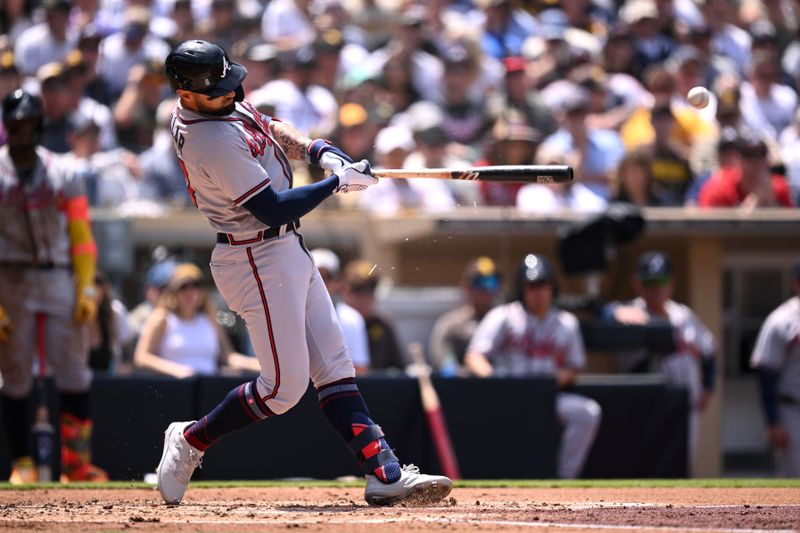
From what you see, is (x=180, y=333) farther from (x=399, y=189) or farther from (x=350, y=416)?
(x=350, y=416)

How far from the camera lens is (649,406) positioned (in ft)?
31.4

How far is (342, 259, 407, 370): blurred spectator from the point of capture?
9.58m

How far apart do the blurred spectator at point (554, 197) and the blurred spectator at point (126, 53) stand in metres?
3.70

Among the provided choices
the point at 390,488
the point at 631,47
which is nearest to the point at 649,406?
the point at 390,488

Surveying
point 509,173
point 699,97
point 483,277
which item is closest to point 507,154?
point 483,277

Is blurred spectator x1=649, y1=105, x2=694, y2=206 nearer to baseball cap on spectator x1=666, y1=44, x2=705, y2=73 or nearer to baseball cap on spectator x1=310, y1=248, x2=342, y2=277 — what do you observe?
baseball cap on spectator x1=666, y1=44, x2=705, y2=73

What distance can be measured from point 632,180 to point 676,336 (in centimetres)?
157

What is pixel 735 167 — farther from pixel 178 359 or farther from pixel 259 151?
pixel 259 151

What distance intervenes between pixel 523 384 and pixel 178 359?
233 centimetres

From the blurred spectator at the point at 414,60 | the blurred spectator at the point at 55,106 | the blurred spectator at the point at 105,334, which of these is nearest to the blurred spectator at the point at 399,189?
the blurred spectator at the point at 414,60

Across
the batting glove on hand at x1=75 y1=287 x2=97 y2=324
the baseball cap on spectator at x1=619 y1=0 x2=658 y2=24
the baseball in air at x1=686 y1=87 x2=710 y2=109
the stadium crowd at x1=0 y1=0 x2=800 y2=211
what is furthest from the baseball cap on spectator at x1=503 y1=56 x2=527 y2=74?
the batting glove on hand at x1=75 y1=287 x2=97 y2=324

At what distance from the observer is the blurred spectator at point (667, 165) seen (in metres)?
11.5

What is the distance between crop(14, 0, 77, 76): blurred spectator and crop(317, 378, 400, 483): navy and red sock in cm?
744

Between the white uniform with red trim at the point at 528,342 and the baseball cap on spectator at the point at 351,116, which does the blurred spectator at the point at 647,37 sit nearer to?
the baseball cap on spectator at the point at 351,116
